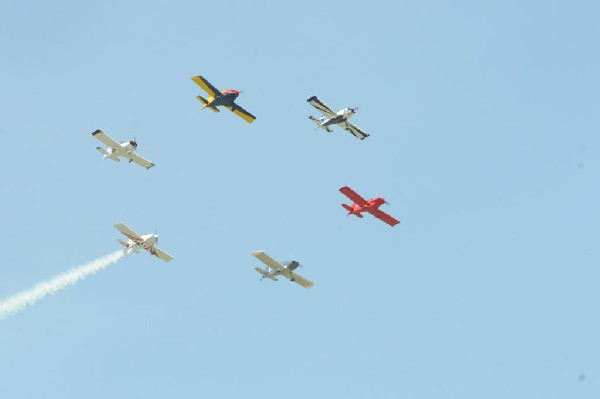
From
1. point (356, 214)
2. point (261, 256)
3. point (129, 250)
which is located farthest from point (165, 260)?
point (356, 214)

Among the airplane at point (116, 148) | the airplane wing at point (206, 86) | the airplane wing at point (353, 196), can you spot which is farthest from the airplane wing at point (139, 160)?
the airplane wing at point (353, 196)

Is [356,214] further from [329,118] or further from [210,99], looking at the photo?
[210,99]

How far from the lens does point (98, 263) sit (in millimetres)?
133125

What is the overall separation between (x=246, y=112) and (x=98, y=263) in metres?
26.8

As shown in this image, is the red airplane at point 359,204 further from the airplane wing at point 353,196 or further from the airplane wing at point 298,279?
the airplane wing at point 298,279

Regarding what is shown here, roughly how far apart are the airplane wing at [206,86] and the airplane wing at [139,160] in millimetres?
12391

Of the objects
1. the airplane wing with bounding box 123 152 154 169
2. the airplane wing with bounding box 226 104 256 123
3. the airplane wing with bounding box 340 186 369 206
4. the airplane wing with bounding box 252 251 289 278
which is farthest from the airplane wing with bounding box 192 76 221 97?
the airplane wing with bounding box 252 251 289 278

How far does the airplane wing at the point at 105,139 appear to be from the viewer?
128375 mm

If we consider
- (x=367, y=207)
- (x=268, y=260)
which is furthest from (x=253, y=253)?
(x=367, y=207)

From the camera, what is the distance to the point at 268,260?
127 meters

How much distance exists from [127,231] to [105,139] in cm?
1163

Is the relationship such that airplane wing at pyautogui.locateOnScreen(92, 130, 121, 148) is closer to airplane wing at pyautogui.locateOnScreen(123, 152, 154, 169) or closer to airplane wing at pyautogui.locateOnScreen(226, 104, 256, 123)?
airplane wing at pyautogui.locateOnScreen(123, 152, 154, 169)

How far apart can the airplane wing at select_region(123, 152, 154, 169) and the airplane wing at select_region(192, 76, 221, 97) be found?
12391mm

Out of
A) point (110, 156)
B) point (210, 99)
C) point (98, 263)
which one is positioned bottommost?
point (98, 263)
